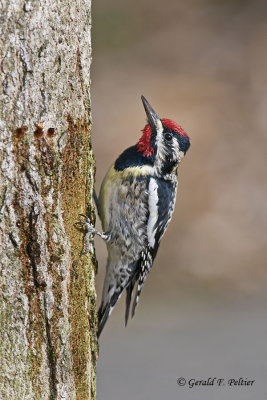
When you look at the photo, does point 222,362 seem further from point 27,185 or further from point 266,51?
point 266,51

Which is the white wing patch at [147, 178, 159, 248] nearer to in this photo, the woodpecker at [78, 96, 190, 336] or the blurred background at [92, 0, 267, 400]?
the woodpecker at [78, 96, 190, 336]

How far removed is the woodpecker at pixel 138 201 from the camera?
422 centimetres

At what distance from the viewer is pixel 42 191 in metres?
3.00

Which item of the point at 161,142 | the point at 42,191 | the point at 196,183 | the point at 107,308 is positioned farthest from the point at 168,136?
the point at 196,183

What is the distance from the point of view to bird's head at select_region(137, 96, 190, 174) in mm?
4332

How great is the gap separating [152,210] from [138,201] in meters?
0.13

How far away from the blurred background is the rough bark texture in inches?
116

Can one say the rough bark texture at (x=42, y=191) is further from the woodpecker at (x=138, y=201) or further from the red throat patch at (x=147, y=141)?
the red throat patch at (x=147, y=141)

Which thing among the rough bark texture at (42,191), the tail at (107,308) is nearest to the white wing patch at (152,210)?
the tail at (107,308)

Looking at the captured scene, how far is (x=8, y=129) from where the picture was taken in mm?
2852

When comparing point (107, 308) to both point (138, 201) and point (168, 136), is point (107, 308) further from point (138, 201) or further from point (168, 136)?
point (168, 136)

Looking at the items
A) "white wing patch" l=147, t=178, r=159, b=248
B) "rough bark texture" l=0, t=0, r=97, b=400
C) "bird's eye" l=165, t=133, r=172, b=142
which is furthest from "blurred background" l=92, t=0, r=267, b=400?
"rough bark texture" l=0, t=0, r=97, b=400

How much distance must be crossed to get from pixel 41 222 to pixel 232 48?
8049mm

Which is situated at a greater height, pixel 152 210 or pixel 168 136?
pixel 168 136
